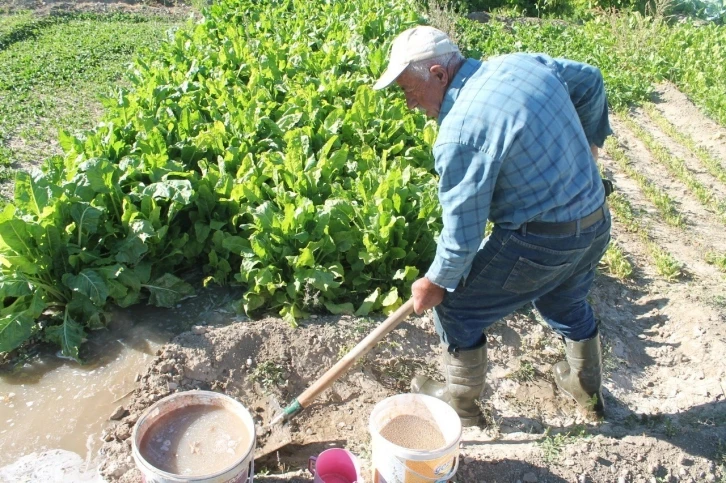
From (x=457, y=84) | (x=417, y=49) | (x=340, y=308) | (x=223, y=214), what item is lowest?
(x=340, y=308)

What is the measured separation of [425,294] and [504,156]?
2.44 ft

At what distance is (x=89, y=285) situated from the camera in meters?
4.18

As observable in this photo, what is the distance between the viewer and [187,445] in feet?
9.34

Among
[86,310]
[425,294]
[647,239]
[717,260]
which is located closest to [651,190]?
[647,239]

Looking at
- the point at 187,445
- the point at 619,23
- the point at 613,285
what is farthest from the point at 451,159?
the point at 619,23

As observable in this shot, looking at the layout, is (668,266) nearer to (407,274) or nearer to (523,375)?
(523,375)

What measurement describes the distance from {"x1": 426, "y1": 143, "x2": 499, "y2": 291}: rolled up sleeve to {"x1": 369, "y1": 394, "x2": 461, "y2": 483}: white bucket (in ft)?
2.53

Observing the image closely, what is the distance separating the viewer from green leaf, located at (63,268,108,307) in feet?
13.7

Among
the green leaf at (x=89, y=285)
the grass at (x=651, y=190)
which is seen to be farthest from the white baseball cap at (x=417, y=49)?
the grass at (x=651, y=190)

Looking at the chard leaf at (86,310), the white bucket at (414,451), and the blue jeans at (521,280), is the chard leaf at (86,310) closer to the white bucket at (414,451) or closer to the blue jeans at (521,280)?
the white bucket at (414,451)

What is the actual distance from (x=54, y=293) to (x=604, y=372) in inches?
136

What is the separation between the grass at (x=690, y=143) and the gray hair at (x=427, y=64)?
5.12 metres

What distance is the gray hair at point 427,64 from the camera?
2799 millimetres

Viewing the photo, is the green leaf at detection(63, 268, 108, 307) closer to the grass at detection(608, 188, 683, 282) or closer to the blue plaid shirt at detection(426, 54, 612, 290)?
the blue plaid shirt at detection(426, 54, 612, 290)
